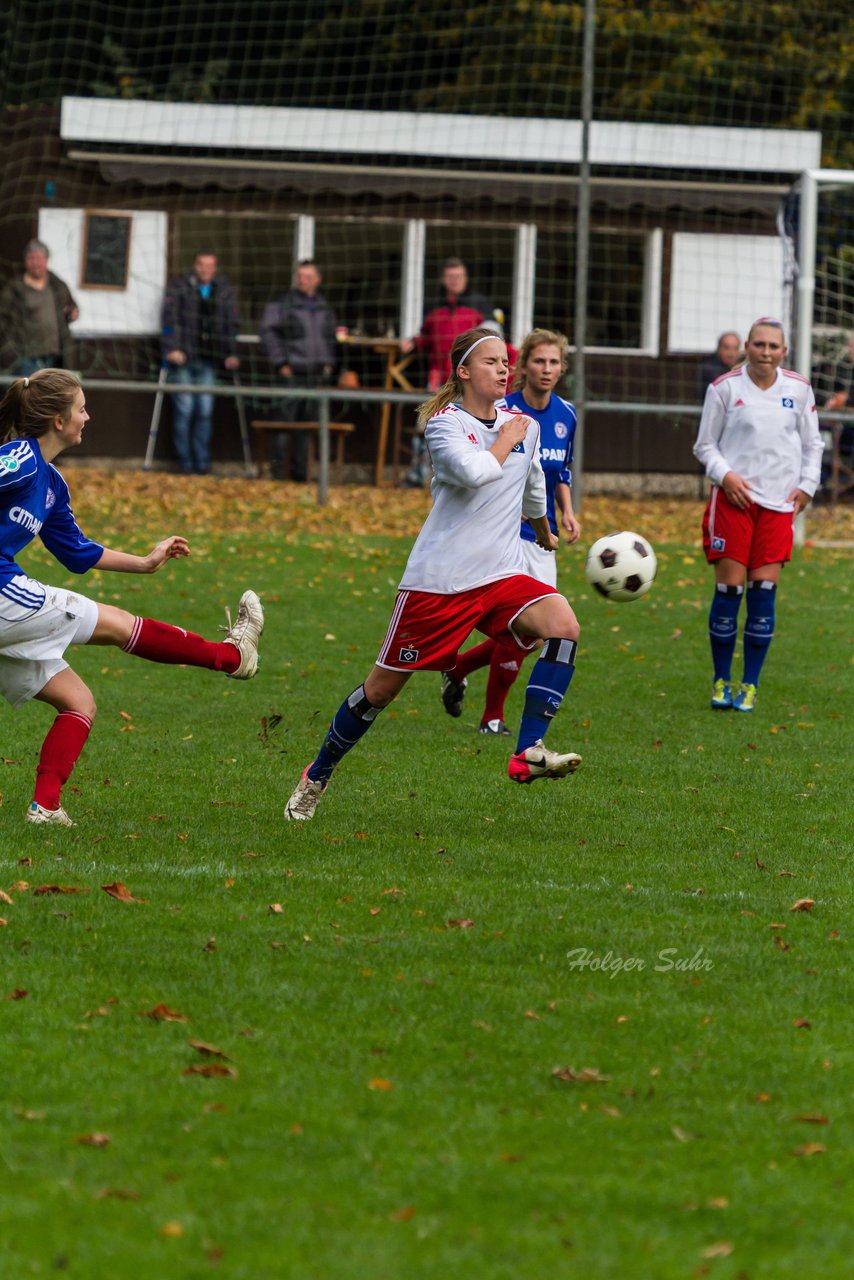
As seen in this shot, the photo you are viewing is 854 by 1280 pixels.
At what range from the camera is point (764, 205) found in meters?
21.8

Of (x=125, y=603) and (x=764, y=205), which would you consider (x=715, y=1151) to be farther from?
(x=764, y=205)

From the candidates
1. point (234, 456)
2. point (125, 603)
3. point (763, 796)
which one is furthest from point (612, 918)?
point (234, 456)

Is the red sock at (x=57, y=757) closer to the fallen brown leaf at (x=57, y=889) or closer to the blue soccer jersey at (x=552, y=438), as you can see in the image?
the fallen brown leaf at (x=57, y=889)

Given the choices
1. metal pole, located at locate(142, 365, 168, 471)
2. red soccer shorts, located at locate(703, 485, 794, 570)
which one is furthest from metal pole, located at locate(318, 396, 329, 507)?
red soccer shorts, located at locate(703, 485, 794, 570)

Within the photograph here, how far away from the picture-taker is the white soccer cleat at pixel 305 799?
6.54 meters

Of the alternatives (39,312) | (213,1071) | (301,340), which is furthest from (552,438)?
(39,312)

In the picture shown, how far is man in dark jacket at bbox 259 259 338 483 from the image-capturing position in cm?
1955

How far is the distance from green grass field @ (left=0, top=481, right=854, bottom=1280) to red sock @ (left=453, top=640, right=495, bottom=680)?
0.33 metres

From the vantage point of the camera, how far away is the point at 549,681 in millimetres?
6301

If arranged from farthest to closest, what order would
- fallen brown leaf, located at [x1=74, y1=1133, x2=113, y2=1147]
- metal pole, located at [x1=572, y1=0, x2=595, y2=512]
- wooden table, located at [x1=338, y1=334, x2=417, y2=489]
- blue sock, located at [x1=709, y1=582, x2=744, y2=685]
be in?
wooden table, located at [x1=338, y1=334, x2=417, y2=489]
metal pole, located at [x1=572, y1=0, x2=595, y2=512]
blue sock, located at [x1=709, y1=582, x2=744, y2=685]
fallen brown leaf, located at [x1=74, y1=1133, x2=113, y2=1147]

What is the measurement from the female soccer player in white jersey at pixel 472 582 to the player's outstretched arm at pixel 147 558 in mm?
842

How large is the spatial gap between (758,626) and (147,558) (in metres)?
4.13

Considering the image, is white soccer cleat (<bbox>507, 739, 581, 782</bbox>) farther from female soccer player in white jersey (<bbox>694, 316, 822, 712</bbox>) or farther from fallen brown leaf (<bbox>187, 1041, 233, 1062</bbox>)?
female soccer player in white jersey (<bbox>694, 316, 822, 712</bbox>)

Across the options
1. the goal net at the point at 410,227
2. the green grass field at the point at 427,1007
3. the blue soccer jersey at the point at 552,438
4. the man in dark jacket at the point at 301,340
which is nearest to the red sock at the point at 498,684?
the green grass field at the point at 427,1007
